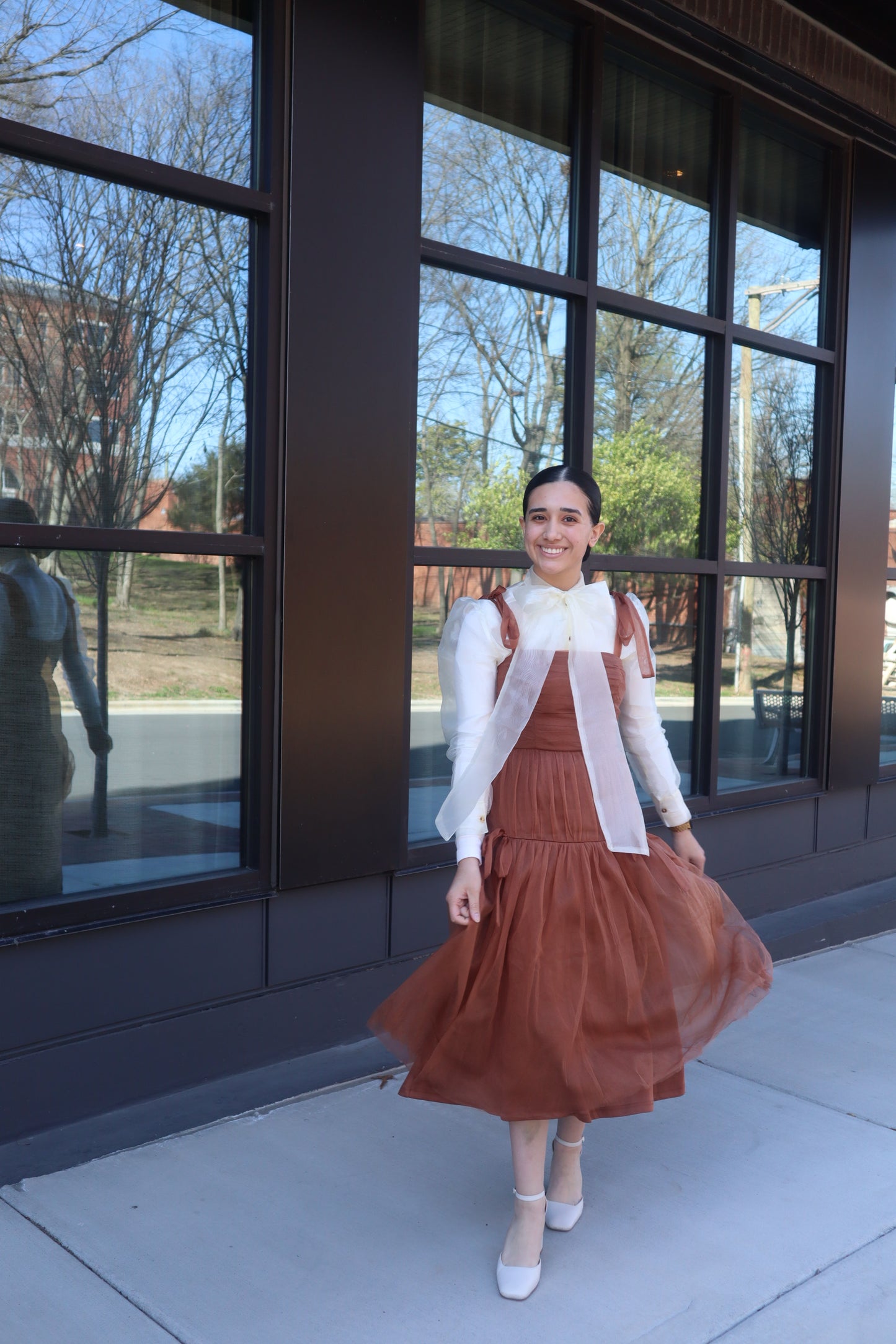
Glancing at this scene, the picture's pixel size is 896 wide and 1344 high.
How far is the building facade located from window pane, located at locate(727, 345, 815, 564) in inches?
7.8

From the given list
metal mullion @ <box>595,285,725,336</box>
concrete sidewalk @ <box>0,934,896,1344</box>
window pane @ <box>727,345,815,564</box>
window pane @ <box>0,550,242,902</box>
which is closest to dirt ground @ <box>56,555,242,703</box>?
window pane @ <box>0,550,242,902</box>

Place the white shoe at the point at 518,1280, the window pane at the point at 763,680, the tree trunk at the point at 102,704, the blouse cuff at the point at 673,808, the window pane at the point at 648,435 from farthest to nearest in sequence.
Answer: the window pane at the point at 763,680 < the window pane at the point at 648,435 < the tree trunk at the point at 102,704 < the blouse cuff at the point at 673,808 < the white shoe at the point at 518,1280

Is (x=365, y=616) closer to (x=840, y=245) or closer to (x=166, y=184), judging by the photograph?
(x=166, y=184)

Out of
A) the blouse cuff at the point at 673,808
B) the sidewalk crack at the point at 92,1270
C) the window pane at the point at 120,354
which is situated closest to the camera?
the sidewalk crack at the point at 92,1270

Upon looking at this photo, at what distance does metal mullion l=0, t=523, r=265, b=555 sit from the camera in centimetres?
332

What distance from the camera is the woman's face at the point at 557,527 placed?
290 cm

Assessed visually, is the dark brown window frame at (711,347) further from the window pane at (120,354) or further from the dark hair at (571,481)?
the dark hair at (571,481)

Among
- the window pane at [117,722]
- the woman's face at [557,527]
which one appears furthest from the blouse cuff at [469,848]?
the window pane at [117,722]

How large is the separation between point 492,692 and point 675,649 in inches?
112

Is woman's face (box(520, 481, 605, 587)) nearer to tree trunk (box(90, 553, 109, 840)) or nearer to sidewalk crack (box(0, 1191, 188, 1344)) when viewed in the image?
tree trunk (box(90, 553, 109, 840))

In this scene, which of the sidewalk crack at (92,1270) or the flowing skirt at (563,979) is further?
the flowing skirt at (563,979)

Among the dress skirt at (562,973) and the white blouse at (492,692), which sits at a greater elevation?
the white blouse at (492,692)

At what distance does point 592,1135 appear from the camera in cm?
358

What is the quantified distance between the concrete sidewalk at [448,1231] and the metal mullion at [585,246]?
2.63 metres
